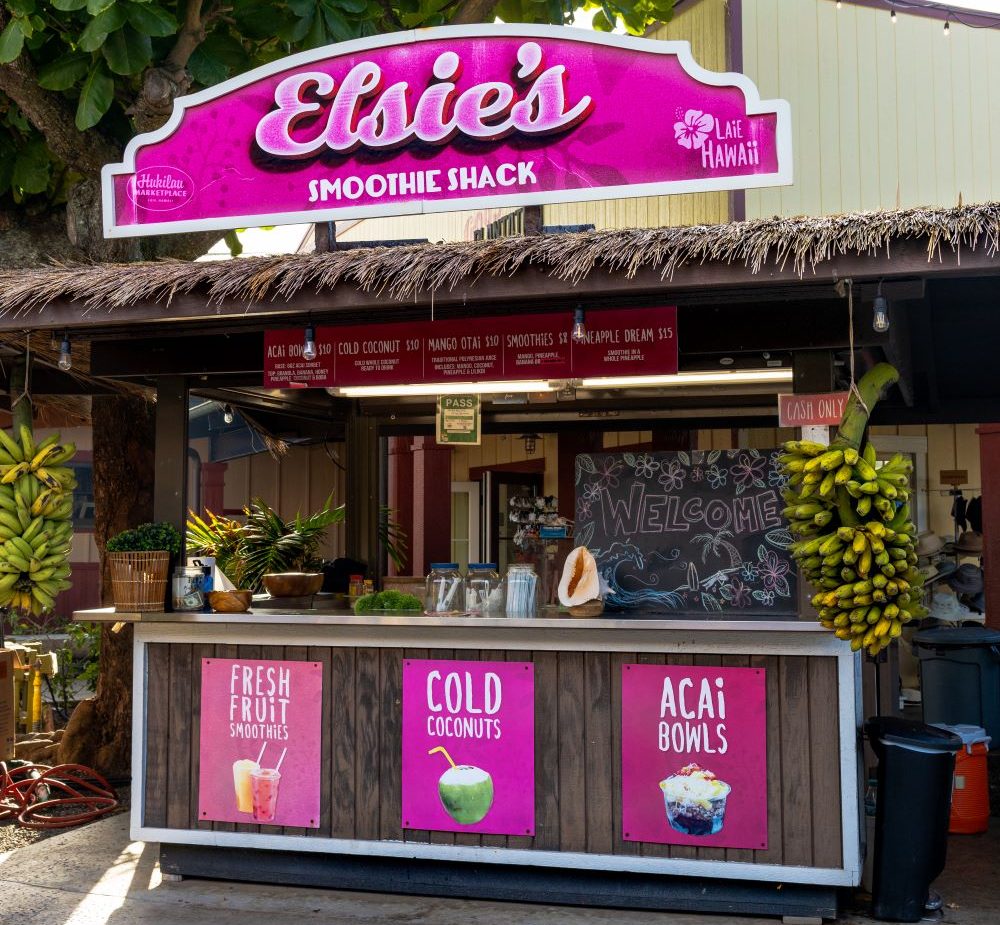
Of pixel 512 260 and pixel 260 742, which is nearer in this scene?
pixel 512 260

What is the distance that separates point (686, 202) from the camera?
11.6 meters

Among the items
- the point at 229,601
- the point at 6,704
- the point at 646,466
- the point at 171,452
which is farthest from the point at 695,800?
the point at 6,704

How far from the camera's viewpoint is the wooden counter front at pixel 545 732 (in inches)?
215

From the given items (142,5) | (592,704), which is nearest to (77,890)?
(592,704)

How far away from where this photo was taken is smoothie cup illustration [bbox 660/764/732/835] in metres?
5.54

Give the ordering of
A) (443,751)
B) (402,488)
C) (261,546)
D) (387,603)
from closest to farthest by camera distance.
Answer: (443,751), (387,603), (261,546), (402,488)

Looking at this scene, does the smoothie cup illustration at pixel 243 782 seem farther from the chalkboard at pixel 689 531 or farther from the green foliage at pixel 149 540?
the chalkboard at pixel 689 531

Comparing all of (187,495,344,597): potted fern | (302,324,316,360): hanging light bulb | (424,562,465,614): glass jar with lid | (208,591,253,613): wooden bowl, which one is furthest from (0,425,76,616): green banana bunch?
(187,495,344,597): potted fern

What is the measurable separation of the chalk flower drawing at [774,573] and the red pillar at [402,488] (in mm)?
8662

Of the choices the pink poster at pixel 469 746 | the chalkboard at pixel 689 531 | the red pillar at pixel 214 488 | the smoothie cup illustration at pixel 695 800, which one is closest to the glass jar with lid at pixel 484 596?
the pink poster at pixel 469 746

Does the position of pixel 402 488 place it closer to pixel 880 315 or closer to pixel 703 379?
pixel 703 379

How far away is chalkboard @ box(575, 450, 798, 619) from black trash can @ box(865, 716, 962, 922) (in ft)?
3.65

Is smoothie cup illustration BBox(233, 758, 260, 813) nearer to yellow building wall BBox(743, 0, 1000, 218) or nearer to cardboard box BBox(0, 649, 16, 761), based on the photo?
cardboard box BBox(0, 649, 16, 761)

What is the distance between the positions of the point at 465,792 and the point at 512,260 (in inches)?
108
